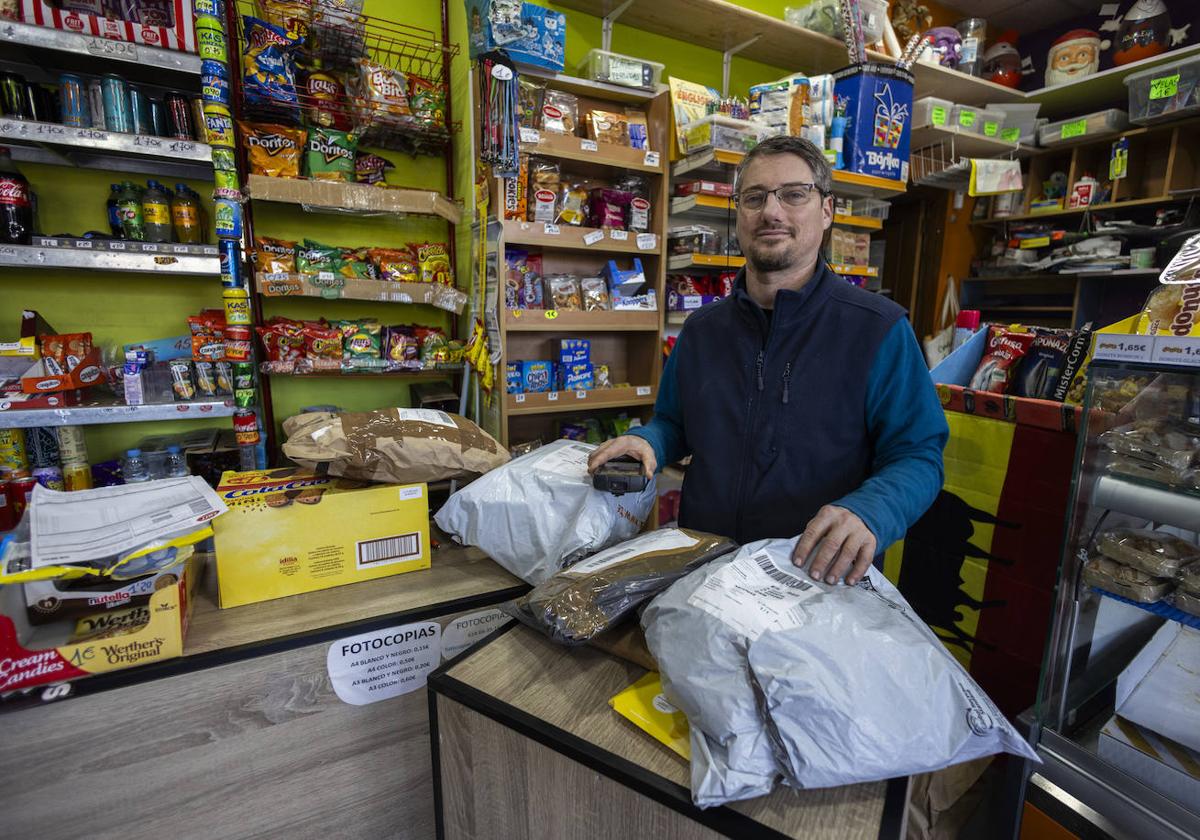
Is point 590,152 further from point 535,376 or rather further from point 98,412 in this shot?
point 98,412

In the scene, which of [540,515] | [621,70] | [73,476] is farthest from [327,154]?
[540,515]

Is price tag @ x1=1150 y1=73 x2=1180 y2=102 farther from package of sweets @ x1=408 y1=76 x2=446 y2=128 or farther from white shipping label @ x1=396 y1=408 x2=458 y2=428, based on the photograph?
white shipping label @ x1=396 y1=408 x2=458 y2=428

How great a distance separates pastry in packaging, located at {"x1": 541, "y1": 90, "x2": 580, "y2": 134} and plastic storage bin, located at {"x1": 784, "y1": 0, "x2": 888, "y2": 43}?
1.52m

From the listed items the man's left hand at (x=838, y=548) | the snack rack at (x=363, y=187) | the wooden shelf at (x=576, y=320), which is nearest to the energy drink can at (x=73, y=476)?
the snack rack at (x=363, y=187)

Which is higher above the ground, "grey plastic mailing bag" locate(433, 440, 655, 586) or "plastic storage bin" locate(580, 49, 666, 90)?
"plastic storage bin" locate(580, 49, 666, 90)

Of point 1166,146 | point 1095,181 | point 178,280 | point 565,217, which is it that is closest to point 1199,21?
point 1166,146

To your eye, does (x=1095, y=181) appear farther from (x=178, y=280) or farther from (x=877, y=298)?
(x=178, y=280)

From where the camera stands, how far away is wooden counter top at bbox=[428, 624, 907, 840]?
615mm

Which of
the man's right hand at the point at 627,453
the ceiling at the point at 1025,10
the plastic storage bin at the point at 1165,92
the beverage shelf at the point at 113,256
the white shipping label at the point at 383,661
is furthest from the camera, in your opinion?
the ceiling at the point at 1025,10

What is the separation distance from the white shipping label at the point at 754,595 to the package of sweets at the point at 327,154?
209 cm

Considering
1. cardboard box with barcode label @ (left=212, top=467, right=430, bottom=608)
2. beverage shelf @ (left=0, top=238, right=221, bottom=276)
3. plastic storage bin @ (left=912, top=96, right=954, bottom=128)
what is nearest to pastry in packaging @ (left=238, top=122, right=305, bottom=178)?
beverage shelf @ (left=0, top=238, right=221, bottom=276)

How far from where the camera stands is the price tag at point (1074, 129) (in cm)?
354

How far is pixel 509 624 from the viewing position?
0.99 m

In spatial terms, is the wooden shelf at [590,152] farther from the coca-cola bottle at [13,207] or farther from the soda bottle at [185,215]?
the coca-cola bottle at [13,207]
